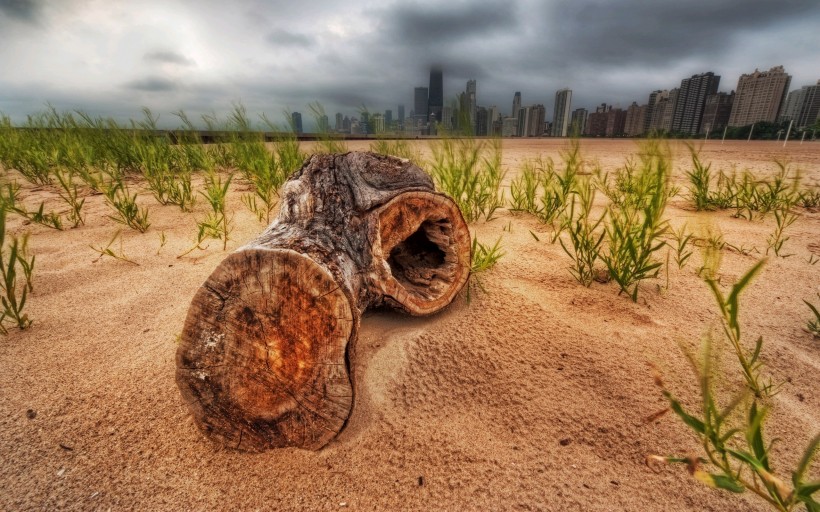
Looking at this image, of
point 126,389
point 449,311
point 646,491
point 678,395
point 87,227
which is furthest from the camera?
point 87,227

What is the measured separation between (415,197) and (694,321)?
4.70 feet

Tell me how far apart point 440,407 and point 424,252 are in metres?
0.94

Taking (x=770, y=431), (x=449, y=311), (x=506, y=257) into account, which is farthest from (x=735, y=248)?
(x=449, y=311)

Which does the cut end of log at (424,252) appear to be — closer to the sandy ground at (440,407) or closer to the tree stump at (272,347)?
the sandy ground at (440,407)

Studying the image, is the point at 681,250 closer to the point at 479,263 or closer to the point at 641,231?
the point at 641,231

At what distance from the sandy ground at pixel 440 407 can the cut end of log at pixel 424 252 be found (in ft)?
0.46

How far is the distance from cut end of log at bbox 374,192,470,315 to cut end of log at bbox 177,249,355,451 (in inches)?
17.6

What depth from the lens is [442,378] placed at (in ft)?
4.88

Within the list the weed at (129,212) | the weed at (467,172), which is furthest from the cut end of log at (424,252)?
the weed at (129,212)

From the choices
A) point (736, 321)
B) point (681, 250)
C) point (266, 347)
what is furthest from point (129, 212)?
point (681, 250)

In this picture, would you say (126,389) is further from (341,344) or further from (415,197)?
(415,197)

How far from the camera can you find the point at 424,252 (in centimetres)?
Result: 211

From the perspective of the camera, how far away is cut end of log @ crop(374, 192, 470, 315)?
1.64 metres

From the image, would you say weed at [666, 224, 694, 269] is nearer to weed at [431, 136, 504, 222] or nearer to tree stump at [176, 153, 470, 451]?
weed at [431, 136, 504, 222]
